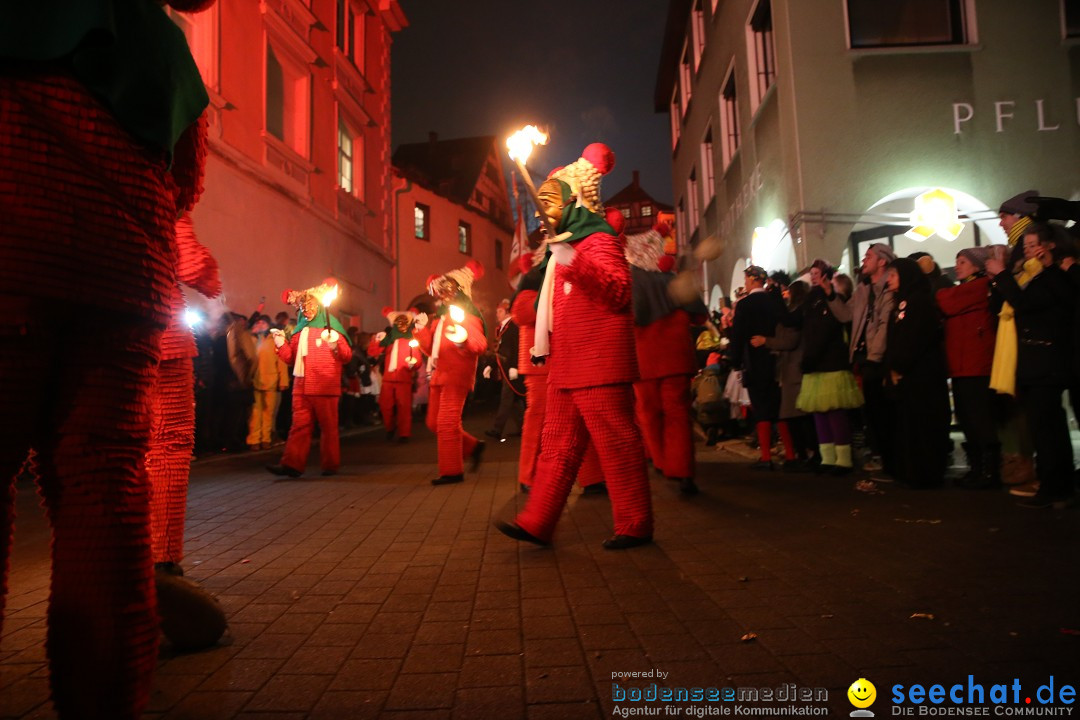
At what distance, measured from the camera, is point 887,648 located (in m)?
2.46

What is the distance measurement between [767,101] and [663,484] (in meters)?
8.91

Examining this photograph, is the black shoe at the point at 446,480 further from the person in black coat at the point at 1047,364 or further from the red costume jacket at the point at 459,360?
the person in black coat at the point at 1047,364

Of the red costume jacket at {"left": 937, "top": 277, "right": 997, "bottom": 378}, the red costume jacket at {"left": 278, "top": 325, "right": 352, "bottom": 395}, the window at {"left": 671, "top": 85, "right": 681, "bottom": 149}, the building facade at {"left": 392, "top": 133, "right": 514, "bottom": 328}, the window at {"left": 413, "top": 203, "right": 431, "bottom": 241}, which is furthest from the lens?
the window at {"left": 413, "top": 203, "right": 431, "bottom": 241}

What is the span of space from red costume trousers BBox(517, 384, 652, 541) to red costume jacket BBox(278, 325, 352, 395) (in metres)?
4.17

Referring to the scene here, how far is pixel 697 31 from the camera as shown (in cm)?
2075

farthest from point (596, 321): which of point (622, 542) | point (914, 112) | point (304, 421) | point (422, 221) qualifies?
point (422, 221)

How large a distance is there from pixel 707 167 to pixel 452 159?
27.8m

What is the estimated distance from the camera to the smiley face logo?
6.77 ft

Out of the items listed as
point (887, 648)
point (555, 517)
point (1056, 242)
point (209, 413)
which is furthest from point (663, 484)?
point (209, 413)

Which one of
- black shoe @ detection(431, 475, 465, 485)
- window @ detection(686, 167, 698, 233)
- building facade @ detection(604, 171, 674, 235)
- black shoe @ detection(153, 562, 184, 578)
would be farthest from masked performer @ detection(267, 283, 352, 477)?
building facade @ detection(604, 171, 674, 235)

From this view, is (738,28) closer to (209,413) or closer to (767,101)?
(767,101)

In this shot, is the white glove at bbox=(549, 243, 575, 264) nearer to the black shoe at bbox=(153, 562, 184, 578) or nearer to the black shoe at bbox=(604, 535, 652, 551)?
the black shoe at bbox=(604, 535, 652, 551)

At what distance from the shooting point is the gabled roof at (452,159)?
41.9 m

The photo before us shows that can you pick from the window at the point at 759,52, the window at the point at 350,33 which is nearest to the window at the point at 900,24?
the window at the point at 759,52
